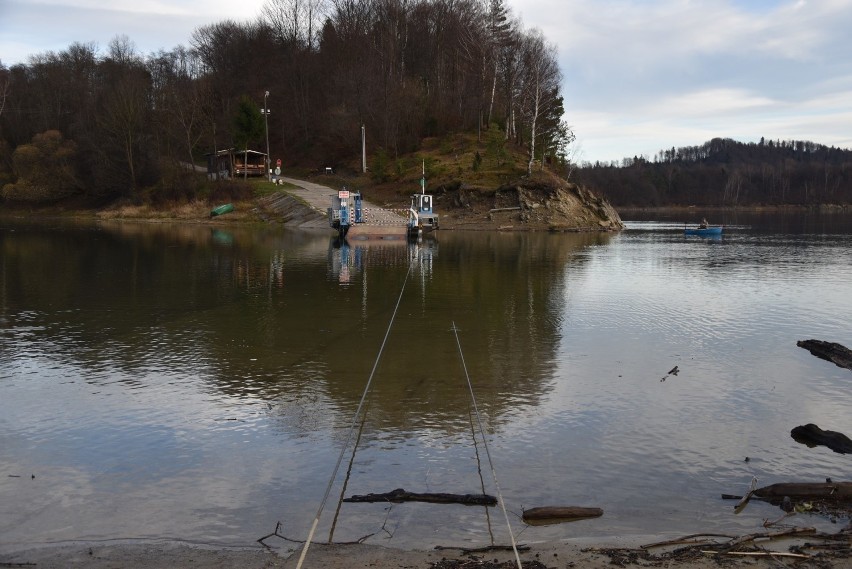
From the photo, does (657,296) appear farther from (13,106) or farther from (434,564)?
(13,106)

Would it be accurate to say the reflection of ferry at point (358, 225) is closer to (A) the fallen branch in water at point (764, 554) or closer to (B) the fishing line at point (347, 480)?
(B) the fishing line at point (347, 480)

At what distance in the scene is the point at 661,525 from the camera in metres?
8.71

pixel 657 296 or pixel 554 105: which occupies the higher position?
pixel 554 105

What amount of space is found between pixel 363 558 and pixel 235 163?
81.0 m

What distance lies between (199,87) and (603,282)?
260ft

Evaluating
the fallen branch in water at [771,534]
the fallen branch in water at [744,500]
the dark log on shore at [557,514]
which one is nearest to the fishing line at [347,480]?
the dark log on shore at [557,514]

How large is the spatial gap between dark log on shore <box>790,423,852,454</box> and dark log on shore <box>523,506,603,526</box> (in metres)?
4.88

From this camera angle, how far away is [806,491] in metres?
9.33

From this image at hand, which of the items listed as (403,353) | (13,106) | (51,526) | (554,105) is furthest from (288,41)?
(51,526)

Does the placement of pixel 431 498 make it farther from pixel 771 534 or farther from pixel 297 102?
pixel 297 102

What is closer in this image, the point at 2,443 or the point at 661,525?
the point at 661,525

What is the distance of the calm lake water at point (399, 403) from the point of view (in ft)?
29.6

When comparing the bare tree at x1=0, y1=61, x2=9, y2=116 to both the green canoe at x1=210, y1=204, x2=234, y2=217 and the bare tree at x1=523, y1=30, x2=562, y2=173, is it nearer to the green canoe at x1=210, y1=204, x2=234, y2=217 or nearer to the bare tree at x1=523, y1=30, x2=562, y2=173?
the green canoe at x1=210, y1=204, x2=234, y2=217

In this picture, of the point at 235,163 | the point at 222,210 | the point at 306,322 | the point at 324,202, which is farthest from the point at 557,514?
the point at 235,163
